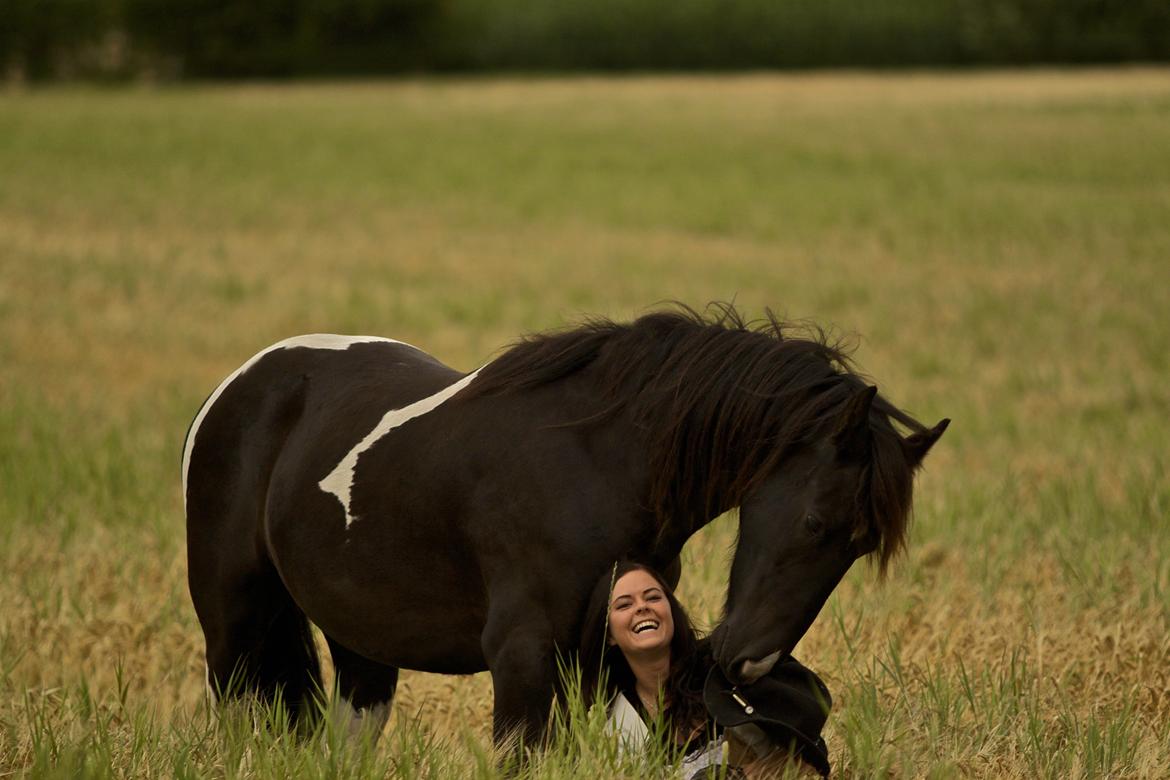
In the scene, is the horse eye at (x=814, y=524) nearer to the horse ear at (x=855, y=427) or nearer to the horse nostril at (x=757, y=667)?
the horse ear at (x=855, y=427)

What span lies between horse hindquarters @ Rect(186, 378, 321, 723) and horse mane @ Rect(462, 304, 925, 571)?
1056mm

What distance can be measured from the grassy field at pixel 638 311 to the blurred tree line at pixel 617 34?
46.0 feet

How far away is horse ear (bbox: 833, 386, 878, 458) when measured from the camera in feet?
10.5

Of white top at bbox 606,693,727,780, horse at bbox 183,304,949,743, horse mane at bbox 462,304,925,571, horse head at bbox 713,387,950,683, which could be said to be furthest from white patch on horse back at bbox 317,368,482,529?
horse head at bbox 713,387,950,683

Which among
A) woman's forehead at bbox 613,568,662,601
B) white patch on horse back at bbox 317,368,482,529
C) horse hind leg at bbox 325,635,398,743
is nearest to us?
woman's forehead at bbox 613,568,662,601

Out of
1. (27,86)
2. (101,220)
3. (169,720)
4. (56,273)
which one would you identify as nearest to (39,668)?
(169,720)

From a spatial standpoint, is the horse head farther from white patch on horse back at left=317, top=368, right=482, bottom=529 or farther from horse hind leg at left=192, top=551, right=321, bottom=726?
horse hind leg at left=192, top=551, right=321, bottom=726

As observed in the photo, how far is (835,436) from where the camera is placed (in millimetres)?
3260

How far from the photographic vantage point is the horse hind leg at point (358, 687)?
4.49 metres

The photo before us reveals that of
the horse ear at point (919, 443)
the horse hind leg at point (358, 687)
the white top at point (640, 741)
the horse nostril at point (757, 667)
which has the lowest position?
the horse hind leg at point (358, 687)

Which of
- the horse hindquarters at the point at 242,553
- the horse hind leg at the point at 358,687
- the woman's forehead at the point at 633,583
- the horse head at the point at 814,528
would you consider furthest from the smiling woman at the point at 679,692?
the horse hindquarters at the point at 242,553

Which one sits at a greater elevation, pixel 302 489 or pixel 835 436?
pixel 835 436

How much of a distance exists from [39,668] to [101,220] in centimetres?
1451

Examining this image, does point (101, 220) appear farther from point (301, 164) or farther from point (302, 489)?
point (302, 489)
